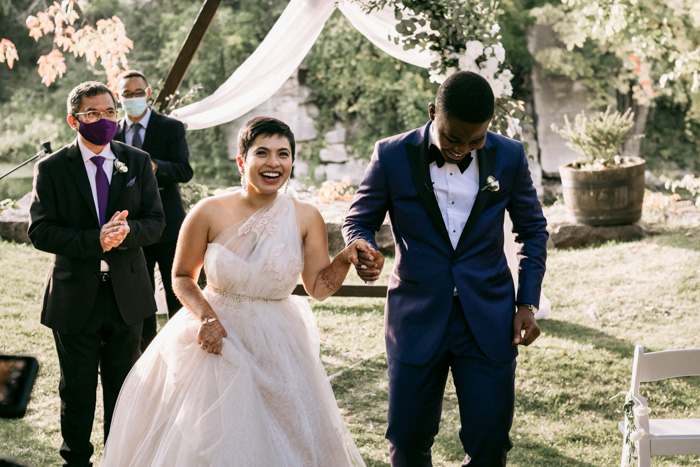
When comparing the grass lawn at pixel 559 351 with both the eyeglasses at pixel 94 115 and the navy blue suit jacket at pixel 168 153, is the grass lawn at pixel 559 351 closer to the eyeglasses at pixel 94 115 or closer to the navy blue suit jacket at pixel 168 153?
the navy blue suit jacket at pixel 168 153

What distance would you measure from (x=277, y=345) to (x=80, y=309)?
119 centimetres

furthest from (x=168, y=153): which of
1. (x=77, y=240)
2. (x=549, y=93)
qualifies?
(x=549, y=93)

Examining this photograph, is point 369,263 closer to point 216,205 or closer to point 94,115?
point 216,205

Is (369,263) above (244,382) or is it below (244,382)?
above

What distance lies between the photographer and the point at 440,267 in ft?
10.9

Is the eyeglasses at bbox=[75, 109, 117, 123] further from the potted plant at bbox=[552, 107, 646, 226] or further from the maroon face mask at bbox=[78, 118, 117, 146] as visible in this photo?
the potted plant at bbox=[552, 107, 646, 226]

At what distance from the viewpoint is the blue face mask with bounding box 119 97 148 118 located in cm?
596

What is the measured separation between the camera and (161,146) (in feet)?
20.0

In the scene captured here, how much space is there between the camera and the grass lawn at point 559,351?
5.07 m

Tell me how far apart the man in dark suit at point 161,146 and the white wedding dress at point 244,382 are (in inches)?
93.2

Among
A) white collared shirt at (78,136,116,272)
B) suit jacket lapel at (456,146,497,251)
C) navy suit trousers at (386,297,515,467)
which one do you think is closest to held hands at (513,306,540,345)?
navy suit trousers at (386,297,515,467)

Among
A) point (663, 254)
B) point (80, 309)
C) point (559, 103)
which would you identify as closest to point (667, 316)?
point (663, 254)

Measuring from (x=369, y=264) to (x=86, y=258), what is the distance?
1.80m

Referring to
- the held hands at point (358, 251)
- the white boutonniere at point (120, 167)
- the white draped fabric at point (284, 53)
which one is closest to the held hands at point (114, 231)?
the white boutonniere at point (120, 167)
